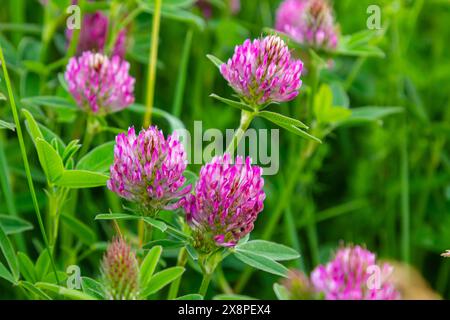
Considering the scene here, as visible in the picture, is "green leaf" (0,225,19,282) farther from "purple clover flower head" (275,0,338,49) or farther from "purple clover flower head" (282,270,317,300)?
"purple clover flower head" (275,0,338,49)

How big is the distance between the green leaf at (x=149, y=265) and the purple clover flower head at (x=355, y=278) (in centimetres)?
24

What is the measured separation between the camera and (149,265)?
3.43 feet

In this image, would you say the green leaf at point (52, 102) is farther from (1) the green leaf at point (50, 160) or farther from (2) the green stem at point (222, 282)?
(2) the green stem at point (222, 282)

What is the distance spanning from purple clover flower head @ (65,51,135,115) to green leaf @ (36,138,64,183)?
0.23 m

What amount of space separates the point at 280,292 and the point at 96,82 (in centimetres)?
46

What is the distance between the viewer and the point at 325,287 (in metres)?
1.10

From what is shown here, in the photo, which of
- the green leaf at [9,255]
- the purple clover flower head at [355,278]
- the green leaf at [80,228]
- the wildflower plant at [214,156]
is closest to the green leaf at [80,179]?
the wildflower plant at [214,156]

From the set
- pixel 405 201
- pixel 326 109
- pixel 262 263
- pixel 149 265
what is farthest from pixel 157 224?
pixel 405 201

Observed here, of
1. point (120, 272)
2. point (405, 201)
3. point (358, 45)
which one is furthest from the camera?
point (405, 201)

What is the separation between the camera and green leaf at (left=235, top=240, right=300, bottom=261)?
113 cm

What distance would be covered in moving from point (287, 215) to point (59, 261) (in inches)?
19.0

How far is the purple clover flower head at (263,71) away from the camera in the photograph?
1078mm

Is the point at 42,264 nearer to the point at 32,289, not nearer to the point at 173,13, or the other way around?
the point at 32,289

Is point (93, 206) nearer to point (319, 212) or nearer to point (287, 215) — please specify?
point (287, 215)
